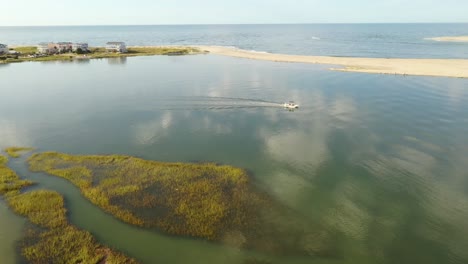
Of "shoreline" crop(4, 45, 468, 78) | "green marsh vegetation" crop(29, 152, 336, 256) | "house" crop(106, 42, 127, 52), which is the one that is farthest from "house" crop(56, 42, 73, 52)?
"green marsh vegetation" crop(29, 152, 336, 256)

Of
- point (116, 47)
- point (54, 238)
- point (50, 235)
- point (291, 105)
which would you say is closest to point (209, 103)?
point (291, 105)

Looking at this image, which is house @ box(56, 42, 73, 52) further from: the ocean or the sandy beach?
the sandy beach

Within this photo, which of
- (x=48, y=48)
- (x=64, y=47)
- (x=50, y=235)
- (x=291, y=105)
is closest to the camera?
(x=50, y=235)

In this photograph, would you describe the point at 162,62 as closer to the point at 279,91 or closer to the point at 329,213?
the point at 279,91

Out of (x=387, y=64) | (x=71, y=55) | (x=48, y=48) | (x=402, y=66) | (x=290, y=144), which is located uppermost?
(x=48, y=48)

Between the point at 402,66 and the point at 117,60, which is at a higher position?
the point at 117,60

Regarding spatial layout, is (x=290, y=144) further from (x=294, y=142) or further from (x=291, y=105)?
(x=291, y=105)
